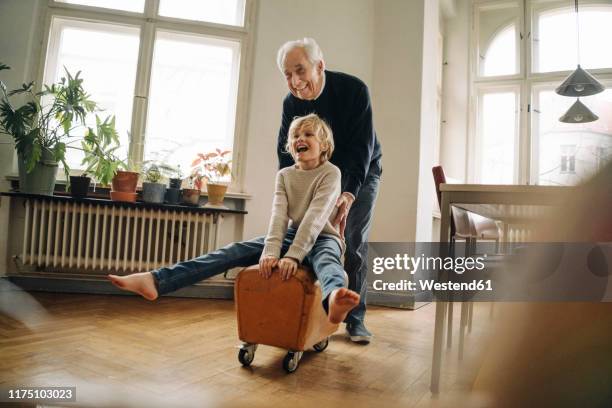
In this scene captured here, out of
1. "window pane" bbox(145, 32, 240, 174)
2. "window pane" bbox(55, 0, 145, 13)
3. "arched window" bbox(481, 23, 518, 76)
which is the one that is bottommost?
"window pane" bbox(145, 32, 240, 174)

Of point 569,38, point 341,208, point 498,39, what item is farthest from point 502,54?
point 341,208

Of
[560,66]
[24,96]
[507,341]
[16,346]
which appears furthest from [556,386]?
[560,66]

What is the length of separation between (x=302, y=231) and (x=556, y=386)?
1203 mm

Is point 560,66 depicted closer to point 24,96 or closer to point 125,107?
point 125,107

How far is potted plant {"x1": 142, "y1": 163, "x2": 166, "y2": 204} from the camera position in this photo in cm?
298

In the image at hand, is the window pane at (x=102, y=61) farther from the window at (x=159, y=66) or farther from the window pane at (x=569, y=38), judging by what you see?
the window pane at (x=569, y=38)

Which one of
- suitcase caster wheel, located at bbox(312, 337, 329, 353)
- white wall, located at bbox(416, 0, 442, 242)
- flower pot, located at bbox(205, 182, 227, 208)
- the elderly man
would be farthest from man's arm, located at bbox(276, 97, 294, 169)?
white wall, located at bbox(416, 0, 442, 242)

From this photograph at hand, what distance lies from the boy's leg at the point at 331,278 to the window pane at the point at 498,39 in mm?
4221

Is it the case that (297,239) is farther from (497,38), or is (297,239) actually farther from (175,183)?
(497,38)

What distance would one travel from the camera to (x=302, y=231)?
1.45 metres

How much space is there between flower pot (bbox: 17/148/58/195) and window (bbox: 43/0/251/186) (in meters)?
0.38

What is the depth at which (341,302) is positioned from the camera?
1075 millimetres

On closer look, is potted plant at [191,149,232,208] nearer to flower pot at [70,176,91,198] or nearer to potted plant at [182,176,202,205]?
potted plant at [182,176,202,205]

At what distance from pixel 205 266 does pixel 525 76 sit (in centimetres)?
461
